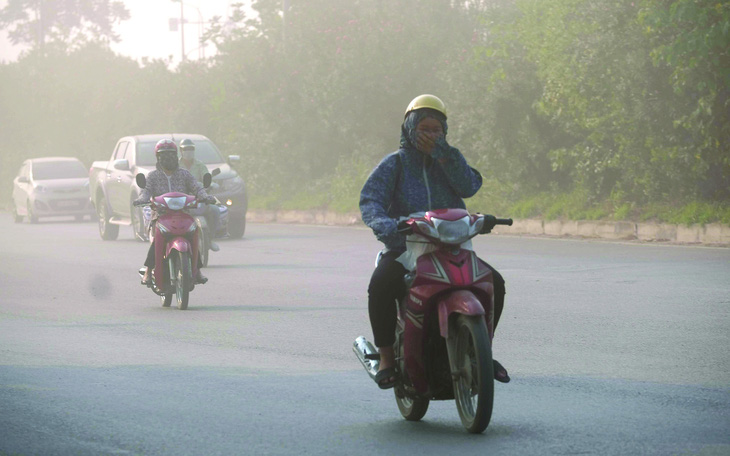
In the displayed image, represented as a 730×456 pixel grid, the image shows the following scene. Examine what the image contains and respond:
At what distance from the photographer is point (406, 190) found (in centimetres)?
704

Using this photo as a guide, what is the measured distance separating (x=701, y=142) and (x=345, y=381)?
14688 mm

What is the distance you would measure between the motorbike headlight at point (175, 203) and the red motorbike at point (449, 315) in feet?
22.6

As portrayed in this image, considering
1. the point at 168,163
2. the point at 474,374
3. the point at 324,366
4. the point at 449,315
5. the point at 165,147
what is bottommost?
the point at 324,366

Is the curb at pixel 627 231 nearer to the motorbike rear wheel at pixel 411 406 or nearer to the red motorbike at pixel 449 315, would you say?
the motorbike rear wheel at pixel 411 406

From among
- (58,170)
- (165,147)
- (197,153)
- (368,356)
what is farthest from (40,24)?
(368,356)

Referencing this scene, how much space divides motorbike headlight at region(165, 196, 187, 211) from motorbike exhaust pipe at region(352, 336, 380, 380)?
6.28m

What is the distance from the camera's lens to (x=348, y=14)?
3419 cm

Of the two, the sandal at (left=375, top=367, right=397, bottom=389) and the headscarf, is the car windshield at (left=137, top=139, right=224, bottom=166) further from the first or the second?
the sandal at (left=375, top=367, right=397, bottom=389)

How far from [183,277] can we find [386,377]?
255 inches

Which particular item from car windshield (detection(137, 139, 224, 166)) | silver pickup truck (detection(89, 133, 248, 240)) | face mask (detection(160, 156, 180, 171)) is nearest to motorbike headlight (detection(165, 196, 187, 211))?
face mask (detection(160, 156, 180, 171))

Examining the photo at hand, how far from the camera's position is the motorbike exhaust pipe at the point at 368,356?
7168 mm

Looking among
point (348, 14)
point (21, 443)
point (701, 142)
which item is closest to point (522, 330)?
point (21, 443)

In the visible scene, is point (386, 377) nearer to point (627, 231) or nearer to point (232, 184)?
point (627, 231)

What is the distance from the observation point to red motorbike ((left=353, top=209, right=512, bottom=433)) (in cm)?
639
